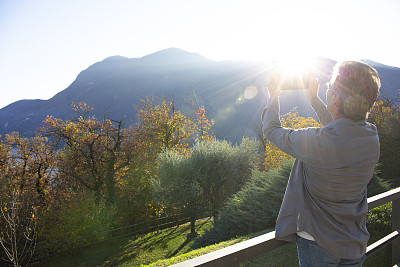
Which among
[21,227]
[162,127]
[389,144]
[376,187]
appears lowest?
[21,227]

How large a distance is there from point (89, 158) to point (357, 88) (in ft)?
89.7

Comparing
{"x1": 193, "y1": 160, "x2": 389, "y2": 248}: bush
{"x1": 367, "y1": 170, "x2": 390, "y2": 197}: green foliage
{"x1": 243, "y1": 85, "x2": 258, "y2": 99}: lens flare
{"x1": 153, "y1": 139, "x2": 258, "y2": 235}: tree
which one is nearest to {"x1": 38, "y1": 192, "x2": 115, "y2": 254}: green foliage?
Answer: {"x1": 153, "y1": 139, "x2": 258, "y2": 235}: tree

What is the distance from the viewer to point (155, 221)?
81.6ft

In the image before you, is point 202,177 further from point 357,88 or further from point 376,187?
point 357,88

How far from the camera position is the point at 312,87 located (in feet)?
5.34

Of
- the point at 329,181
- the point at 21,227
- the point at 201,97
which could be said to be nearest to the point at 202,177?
the point at 21,227

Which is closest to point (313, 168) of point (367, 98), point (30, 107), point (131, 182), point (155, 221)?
point (367, 98)

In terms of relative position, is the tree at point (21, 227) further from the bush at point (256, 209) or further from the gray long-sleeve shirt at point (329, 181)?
the gray long-sleeve shirt at point (329, 181)

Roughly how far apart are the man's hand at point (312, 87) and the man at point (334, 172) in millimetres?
227

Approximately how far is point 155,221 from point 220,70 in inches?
6752

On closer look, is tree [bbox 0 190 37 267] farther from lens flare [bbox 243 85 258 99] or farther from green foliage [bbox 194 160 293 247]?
lens flare [bbox 243 85 258 99]

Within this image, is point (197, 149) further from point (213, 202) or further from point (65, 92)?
point (65, 92)

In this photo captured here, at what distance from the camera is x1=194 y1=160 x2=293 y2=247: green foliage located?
29.8 feet

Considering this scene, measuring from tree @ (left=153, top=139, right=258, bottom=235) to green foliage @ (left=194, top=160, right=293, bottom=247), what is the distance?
26.9 ft
